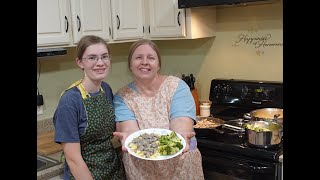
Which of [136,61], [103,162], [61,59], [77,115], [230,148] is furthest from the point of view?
[61,59]

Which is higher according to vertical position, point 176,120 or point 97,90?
point 97,90

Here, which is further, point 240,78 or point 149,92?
point 240,78

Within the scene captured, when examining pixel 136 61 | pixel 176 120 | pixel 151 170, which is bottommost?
pixel 151 170

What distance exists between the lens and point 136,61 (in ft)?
5.30

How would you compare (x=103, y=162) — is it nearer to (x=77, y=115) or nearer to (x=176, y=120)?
(x=77, y=115)

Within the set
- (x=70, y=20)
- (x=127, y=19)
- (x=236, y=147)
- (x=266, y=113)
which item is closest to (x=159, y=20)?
(x=127, y=19)

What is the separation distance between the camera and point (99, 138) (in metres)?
1.49

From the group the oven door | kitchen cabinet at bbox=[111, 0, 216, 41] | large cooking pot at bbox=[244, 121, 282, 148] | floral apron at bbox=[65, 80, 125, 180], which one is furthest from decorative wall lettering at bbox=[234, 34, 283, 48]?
floral apron at bbox=[65, 80, 125, 180]

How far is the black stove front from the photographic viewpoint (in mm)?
1879

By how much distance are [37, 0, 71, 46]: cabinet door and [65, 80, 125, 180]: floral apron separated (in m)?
0.69

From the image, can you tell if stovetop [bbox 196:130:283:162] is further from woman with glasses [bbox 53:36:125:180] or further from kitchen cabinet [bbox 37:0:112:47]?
kitchen cabinet [bbox 37:0:112:47]
